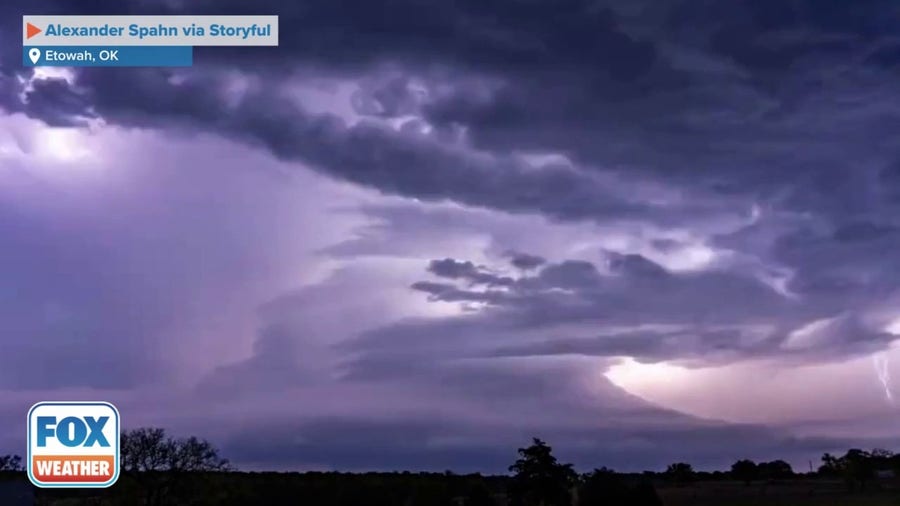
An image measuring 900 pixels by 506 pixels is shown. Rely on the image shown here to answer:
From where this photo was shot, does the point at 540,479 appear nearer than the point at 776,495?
Yes

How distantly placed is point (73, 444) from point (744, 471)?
6673 inches

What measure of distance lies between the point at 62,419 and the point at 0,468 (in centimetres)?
8695

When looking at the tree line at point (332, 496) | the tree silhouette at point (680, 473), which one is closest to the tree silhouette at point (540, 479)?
the tree line at point (332, 496)

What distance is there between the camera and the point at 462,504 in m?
132

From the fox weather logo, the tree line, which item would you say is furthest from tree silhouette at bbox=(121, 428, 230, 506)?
the fox weather logo

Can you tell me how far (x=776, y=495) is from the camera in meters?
138

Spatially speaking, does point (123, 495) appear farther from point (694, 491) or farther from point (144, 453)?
point (694, 491)

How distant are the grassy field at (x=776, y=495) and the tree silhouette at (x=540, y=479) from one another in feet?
65.0

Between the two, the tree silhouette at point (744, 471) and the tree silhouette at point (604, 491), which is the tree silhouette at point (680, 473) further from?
the tree silhouette at point (604, 491)

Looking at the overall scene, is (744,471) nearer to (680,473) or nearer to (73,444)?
(680,473)

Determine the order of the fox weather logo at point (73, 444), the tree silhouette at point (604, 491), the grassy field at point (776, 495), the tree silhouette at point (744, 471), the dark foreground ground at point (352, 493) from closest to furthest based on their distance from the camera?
the fox weather logo at point (73, 444)
the tree silhouette at point (604, 491)
the dark foreground ground at point (352, 493)
the grassy field at point (776, 495)
the tree silhouette at point (744, 471)

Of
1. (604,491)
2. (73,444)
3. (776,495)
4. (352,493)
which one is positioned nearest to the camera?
(73,444)

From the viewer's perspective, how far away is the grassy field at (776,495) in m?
→ 121

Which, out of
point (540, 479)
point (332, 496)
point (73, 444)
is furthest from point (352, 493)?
point (73, 444)
